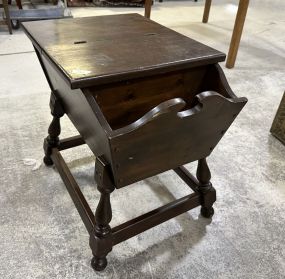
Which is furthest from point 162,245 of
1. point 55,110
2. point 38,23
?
point 38,23

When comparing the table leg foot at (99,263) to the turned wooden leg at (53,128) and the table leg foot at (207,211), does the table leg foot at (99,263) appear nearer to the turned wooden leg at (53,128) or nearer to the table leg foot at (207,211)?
the table leg foot at (207,211)

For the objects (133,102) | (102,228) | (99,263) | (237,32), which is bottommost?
(99,263)

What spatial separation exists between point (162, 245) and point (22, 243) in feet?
1.58

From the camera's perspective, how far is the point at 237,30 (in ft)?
7.89

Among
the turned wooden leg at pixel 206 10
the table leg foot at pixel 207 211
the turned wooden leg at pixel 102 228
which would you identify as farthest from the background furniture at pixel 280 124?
the turned wooden leg at pixel 206 10

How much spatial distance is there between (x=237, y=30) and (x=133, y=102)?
173 cm

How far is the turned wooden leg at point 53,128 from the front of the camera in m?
1.19

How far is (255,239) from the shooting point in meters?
1.14

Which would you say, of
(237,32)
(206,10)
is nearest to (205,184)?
(237,32)

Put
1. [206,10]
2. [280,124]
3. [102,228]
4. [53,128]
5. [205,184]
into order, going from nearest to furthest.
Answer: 1. [102,228]
2. [205,184]
3. [53,128]
4. [280,124]
5. [206,10]

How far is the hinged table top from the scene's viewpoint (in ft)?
2.70

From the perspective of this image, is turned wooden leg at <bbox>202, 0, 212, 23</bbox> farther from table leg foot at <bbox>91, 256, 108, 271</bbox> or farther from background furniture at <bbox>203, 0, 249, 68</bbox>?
table leg foot at <bbox>91, 256, 108, 271</bbox>

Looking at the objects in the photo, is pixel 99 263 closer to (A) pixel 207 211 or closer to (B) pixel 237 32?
(A) pixel 207 211

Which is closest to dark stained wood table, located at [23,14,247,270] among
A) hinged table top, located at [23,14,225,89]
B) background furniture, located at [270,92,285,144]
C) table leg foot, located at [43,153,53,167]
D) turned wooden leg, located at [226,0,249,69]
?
hinged table top, located at [23,14,225,89]
